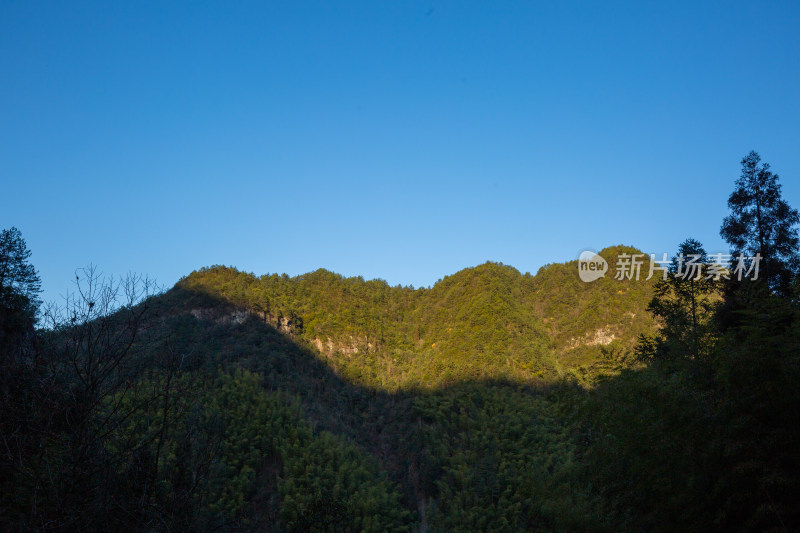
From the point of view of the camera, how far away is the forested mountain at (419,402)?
26.7 feet

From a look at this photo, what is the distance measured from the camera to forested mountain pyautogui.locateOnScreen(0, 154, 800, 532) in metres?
8.13

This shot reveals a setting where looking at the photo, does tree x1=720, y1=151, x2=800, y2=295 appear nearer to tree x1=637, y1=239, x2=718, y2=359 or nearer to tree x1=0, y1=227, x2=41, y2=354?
tree x1=637, y1=239, x2=718, y2=359

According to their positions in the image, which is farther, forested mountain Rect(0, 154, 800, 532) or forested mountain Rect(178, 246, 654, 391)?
forested mountain Rect(178, 246, 654, 391)

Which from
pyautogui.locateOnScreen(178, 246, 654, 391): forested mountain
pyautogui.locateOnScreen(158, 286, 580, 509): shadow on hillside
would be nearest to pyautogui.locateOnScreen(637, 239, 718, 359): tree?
pyautogui.locateOnScreen(158, 286, 580, 509): shadow on hillside

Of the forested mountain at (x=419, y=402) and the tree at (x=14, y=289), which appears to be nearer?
the forested mountain at (x=419, y=402)

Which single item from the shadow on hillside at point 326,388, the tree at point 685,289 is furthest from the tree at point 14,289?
the tree at point 685,289

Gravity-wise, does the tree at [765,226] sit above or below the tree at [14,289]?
above

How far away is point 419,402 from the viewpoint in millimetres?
42312

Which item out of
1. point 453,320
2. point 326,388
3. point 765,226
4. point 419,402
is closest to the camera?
point 765,226

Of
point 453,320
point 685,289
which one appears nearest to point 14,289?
point 685,289

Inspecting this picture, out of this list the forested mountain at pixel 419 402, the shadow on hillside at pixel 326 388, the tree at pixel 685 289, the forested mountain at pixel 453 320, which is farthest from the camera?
the forested mountain at pixel 453 320

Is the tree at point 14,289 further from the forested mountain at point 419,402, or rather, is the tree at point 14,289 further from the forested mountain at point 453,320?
the forested mountain at point 453,320

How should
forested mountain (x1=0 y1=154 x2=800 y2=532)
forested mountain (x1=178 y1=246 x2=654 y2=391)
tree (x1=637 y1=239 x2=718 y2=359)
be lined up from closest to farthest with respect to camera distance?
forested mountain (x1=0 y1=154 x2=800 y2=532)
tree (x1=637 y1=239 x2=718 y2=359)
forested mountain (x1=178 y1=246 x2=654 y2=391)

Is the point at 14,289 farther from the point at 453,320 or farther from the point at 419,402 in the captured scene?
the point at 453,320
